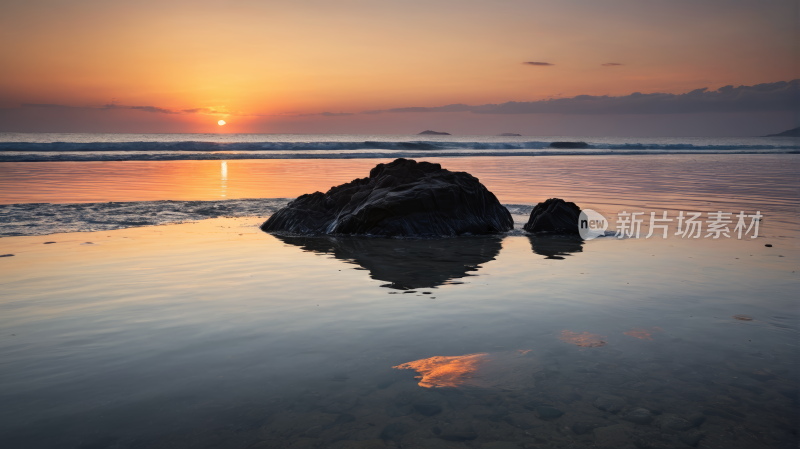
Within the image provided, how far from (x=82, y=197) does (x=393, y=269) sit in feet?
37.6

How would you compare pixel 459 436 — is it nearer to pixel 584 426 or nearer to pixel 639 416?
pixel 584 426

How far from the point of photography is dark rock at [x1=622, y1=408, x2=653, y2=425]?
317 cm

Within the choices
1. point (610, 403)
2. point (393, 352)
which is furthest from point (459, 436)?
point (393, 352)

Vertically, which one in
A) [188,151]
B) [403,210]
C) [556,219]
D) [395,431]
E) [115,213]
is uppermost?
[188,151]

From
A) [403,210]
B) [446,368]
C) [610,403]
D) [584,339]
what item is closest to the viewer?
[610,403]

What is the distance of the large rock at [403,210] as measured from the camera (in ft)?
33.8

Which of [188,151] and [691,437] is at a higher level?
[188,151]

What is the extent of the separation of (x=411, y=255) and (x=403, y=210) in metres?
2.28

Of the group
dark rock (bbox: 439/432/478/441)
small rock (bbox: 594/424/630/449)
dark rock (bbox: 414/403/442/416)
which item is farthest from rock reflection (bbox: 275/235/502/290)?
small rock (bbox: 594/424/630/449)

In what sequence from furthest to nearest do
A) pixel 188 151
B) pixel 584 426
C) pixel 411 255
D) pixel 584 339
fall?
pixel 188 151 < pixel 411 255 < pixel 584 339 < pixel 584 426

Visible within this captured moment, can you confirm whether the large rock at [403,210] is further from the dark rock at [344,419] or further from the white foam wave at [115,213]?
the dark rock at [344,419]

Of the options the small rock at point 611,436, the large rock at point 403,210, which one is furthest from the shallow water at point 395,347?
the large rock at point 403,210

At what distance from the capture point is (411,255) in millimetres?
8227

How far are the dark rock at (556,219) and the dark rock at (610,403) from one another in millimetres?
7101
